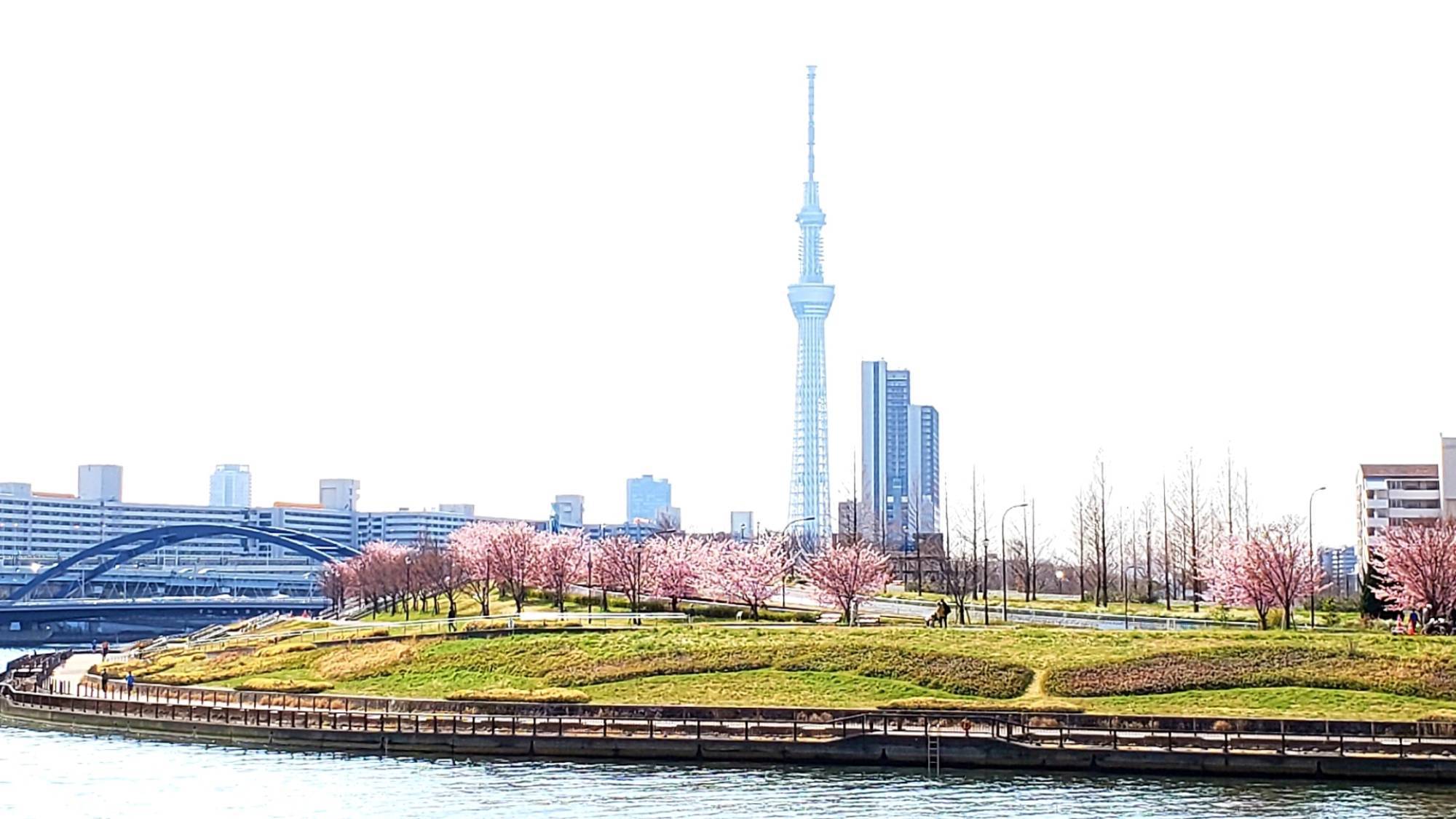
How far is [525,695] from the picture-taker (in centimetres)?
6988

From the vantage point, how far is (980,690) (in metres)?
67.2

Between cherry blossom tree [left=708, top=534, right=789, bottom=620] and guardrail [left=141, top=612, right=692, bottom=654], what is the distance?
12.8 ft

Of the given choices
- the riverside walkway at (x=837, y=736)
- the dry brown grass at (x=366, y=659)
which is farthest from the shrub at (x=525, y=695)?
the dry brown grass at (x=366, y=659)

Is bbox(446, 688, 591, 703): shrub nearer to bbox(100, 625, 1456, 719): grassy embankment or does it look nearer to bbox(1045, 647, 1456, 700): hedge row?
bbox(100, 625, 1456, 719): grassy embankment

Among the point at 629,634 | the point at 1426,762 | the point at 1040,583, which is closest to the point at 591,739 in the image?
the point at 629,634

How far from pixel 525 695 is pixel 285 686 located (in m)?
13.4

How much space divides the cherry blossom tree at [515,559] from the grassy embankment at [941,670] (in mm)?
29419

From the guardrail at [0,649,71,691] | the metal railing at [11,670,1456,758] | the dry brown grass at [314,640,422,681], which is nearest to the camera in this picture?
the metal railing at [11,670,1456,758]

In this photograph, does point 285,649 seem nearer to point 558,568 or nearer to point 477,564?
point 558,568

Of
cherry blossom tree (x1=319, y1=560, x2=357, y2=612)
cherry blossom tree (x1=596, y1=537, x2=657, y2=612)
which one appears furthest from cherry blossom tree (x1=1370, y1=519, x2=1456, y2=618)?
cherry blossom tree (x1=319, y1=560, x2=357, y2=612)

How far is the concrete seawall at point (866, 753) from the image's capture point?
54.8 m

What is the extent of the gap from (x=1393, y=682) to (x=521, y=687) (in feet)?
112

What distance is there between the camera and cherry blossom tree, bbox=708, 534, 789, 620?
101 m

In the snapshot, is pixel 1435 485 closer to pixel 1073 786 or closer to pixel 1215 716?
pixel 1215 716
